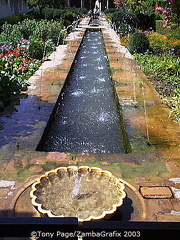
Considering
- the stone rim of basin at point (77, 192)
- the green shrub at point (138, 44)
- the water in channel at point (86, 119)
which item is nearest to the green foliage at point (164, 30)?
the green shrub at point (138, 44)

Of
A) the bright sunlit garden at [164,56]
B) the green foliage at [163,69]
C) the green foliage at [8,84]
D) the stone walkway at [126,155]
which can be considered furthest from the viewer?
the green foliage at [163,69]

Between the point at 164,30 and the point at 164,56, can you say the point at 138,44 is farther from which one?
the point at 164,30

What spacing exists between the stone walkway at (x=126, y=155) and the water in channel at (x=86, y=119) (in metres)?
0.28

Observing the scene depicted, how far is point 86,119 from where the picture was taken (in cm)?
506

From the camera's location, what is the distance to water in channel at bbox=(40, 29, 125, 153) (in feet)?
13.8

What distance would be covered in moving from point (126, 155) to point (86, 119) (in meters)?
1.74

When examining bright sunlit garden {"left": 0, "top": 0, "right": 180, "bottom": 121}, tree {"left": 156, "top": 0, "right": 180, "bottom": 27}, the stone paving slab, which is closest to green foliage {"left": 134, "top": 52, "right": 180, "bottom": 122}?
bright sunlit garden {"left": 0, "top": 0, "right": 180, "bottom": 121}

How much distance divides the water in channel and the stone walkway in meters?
0.28

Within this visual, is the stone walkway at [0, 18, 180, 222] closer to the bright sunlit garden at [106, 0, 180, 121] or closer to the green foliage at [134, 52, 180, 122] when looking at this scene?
the green foliage at [134, 52, 180, 122]

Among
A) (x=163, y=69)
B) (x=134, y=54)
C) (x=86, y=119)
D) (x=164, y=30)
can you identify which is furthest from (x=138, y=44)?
(x=164, y=30)

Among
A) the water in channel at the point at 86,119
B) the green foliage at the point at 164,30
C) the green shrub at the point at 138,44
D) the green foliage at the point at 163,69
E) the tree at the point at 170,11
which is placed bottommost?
the water in channel at the point at 86,119

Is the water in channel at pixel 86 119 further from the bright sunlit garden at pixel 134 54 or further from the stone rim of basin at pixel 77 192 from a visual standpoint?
the stone rim of basin at pixel 77 192

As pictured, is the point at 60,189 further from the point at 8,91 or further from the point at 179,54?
the point at 179,54

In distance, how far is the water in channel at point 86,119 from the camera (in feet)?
13.8
